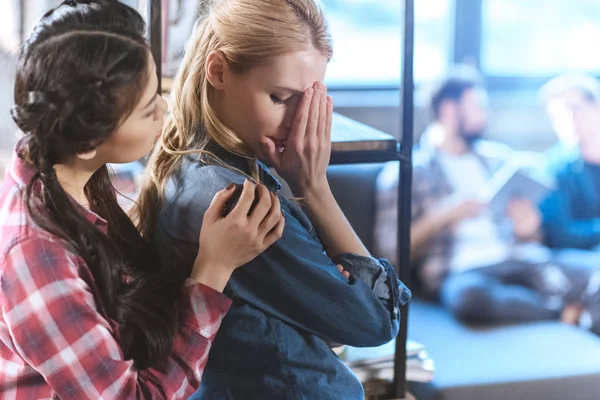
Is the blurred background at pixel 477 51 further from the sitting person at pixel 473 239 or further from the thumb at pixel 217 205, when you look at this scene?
the thumb at pixel 217 205

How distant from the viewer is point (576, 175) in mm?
3307

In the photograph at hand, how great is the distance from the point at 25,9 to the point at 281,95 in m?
1.33

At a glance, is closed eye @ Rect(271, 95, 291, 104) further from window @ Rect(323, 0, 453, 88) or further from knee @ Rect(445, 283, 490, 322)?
window @ Rect(323, 0, 453, 88)

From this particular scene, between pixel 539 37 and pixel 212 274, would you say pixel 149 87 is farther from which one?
pixel 539 37

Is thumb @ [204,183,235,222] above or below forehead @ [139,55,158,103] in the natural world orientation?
below

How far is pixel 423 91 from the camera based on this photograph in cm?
371

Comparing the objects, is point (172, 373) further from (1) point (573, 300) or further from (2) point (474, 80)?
(2) point (474, 80)

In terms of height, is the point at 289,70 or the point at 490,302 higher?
the point at 289,70

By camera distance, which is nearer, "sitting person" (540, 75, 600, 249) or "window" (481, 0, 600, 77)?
"sitting person" (540, 75, 600, 249)

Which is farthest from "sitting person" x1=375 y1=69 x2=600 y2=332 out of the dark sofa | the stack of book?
the stack of book

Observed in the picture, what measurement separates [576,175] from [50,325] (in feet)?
9.53

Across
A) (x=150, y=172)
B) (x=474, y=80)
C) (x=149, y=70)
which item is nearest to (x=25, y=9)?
(x=150, y=172)

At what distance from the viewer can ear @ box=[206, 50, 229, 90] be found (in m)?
0.96

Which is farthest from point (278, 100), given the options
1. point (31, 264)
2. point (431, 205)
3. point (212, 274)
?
point (431, 205)
